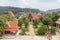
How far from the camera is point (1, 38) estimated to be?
30500 millimetres

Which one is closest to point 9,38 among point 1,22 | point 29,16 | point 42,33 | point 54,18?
point 1,22

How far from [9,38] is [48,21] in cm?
1922

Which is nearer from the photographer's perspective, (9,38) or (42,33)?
(9,38)

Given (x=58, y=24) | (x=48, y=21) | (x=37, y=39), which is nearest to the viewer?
(x=37, y=39)

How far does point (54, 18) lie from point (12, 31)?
828 inches

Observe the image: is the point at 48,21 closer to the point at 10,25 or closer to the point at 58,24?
the point at 58,24

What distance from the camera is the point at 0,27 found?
102 feet

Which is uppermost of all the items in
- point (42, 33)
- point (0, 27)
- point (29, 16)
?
point (0, 27)

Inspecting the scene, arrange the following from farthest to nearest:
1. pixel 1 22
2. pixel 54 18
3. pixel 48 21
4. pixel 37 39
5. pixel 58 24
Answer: pixel 54 18
pixel 48 21
pixel 58 24
pixel 1 22
pixel 37 39

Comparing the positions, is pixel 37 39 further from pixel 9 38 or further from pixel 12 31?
pixel 12 31

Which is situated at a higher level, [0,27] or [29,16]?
[0,27]

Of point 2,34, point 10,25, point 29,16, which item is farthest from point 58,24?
point 29,16

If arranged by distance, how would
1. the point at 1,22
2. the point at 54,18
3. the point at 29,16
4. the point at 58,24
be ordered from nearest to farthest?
the point at 1,22 → the point at 58,24 → the point at 54,18 → the point at 29,16

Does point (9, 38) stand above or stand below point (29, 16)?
above
